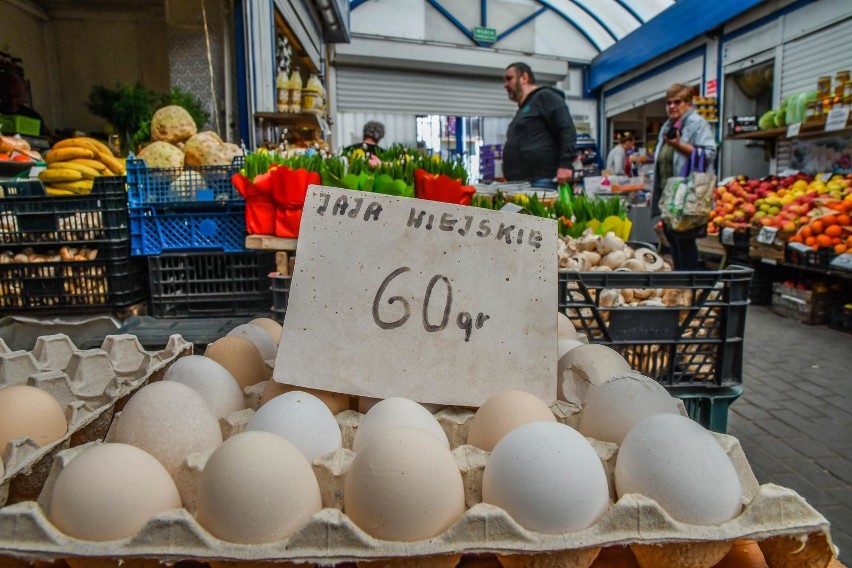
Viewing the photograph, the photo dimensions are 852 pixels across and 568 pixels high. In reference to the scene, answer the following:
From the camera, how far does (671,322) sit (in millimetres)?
1972

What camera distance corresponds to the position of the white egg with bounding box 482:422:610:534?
3.02 feet

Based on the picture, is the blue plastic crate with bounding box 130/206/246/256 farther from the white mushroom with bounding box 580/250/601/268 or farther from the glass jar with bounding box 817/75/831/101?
the glass jar with bounding box 817/75/831/101

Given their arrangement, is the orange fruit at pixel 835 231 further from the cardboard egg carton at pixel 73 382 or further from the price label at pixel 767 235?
the cardboard egg carton at pixel 73 382

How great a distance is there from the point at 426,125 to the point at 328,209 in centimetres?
1586

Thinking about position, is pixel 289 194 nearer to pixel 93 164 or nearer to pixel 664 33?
pixel 93 164

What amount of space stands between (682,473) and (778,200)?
24.4 ft

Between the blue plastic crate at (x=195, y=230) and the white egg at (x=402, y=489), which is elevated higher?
the blue plastic crate at (x=195, y=230)

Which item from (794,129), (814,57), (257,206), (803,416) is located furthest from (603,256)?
(814,57)

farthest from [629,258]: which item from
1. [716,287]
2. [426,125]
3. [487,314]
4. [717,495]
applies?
[426,125]

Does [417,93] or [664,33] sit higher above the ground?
[664,33]

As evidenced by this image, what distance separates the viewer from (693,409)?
2.08m

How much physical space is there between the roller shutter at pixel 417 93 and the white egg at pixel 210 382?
14.4m

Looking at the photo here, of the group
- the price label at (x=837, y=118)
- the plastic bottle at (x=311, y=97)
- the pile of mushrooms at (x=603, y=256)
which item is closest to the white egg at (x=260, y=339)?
the pile of mushrooms at (x=603, y=256)

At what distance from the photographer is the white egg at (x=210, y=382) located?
1351mm
